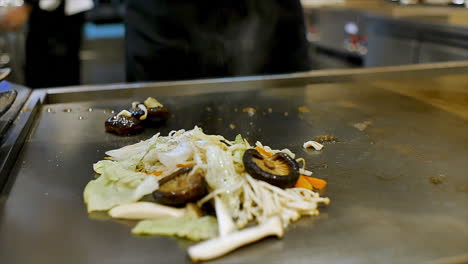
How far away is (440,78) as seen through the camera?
102 inches

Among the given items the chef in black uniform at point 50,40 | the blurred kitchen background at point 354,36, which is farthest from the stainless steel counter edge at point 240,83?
the chef in black uniform at point 50,40

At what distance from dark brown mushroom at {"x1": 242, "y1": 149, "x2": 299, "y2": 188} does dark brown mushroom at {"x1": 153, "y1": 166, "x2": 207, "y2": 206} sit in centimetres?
14

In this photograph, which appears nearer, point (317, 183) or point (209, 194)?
point (209, 194)

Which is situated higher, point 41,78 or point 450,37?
point 450,37

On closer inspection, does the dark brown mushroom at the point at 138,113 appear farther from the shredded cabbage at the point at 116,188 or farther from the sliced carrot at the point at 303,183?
the sliced carrot at the point at 303,183

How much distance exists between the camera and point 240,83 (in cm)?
238

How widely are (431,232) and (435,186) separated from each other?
0.29m

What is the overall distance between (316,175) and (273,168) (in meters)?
0.19

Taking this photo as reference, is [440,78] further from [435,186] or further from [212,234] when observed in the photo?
[212,234]

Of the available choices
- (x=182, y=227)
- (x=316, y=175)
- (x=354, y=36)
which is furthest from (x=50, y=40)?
(x=182, y=227)

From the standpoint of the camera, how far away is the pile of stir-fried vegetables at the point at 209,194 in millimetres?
1073

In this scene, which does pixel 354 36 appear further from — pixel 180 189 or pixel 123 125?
pixel 180 189

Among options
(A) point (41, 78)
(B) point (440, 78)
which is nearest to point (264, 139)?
(B) point (440, 78)

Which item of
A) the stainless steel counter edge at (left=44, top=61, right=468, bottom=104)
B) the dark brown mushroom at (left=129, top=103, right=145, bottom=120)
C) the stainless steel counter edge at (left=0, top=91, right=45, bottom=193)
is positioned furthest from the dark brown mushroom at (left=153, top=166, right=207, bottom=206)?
the stainless steel counter edge at (left=44, top=61, right=468, bottom=104)
